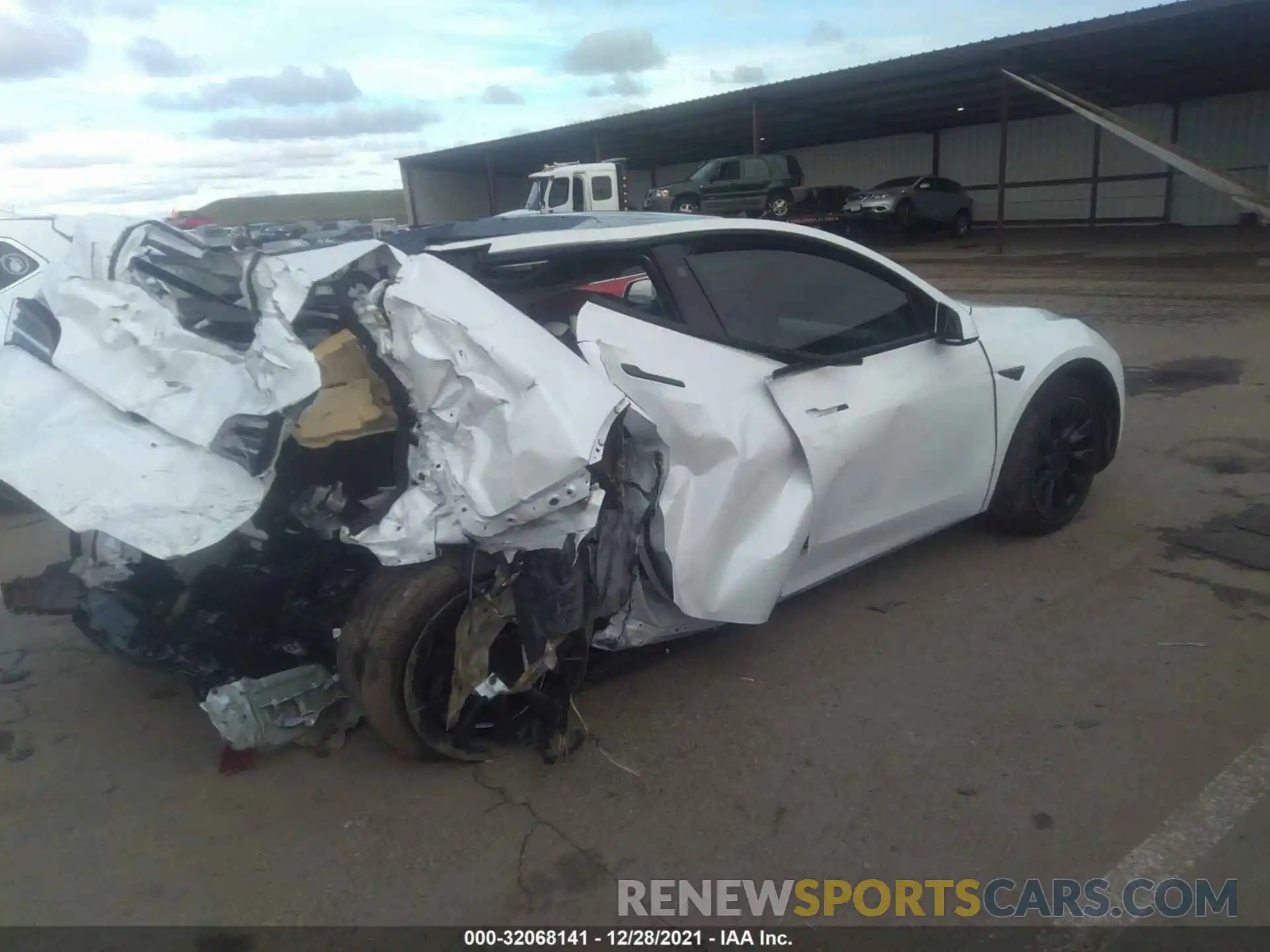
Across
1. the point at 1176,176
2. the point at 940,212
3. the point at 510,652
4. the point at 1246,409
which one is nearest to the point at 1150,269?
the point at 1246,409

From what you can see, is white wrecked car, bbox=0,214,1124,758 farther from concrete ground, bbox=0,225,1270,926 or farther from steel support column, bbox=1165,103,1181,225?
steel support column, bbox=1165,103,1181,225

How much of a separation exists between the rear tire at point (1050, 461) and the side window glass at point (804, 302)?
839 millimetres

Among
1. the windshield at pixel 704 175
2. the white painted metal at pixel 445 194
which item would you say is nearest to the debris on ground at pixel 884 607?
the windshield at pixel 704 175

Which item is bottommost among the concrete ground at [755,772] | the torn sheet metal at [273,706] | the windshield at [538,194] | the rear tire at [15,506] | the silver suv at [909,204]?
the concrete ground at [755,772]

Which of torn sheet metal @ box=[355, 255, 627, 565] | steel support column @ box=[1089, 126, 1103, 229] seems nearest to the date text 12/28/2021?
torn sheet metal @ box=[355, 255, 627, 565]

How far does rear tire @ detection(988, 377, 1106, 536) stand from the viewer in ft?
14.6

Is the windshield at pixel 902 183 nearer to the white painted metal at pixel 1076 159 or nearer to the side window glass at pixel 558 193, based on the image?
the white painted metal at pixel 1076 159

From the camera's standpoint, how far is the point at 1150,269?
1638 cm

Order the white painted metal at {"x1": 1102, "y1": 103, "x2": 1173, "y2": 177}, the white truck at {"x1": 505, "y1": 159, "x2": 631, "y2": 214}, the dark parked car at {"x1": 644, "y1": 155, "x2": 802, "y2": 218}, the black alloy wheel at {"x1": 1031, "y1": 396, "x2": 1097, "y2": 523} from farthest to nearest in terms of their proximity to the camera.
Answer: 1. the white painted metal at {"x1": 1102, "y1": 103, "x2": 1173, "y2": 177}
2. the dark parked car at {"x1": 644, "y1": 155, "x2": 802, "y2": 218}
3. the white truck at {"x1": 505, "y1": 159, "x2": 631, "y2": 214}
4. the black alloy wheel at {"x1": 1031, "y1": 396, "x2": 1097, "y2": 523}

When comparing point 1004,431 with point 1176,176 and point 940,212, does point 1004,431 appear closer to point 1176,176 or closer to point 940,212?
point 940,212

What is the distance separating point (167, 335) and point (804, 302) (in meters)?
2.31

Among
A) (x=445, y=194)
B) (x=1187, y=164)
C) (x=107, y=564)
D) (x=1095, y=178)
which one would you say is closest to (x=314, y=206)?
(x=445, y=194)

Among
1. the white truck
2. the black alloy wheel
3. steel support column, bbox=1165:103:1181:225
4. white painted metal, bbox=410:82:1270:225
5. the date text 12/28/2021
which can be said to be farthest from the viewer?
steel support column, bbox=1165:103:1181:225

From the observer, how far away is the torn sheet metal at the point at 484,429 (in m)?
2.74
